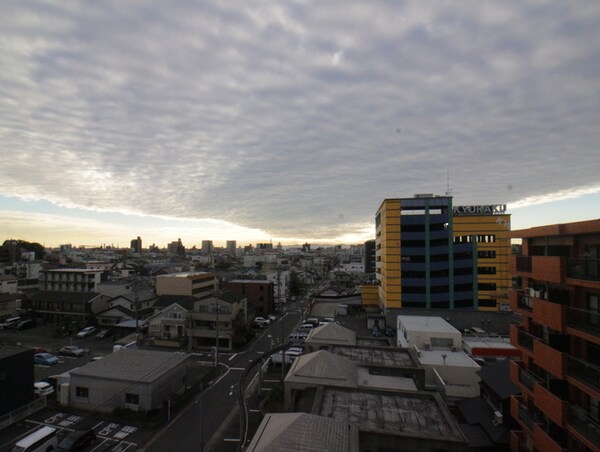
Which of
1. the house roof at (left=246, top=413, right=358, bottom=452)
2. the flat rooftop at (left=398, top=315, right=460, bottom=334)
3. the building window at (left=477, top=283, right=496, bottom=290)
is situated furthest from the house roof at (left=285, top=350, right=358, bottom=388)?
the building window at (left=477, top=283, right=496, bottom=290)

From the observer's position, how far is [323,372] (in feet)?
53.7

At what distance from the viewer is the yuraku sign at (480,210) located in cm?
4181

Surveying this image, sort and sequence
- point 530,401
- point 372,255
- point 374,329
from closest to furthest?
point 530,401 < point 374,329 < point 372,255

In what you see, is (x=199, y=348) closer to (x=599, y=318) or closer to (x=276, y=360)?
(x=276, y=360)

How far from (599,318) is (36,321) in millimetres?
49830

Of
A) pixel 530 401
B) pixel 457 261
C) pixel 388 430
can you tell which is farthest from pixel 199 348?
pixel 457 261

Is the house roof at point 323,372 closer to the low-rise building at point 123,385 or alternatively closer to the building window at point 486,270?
the low-rise building at point 123,385

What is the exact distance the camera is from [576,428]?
1022 cm

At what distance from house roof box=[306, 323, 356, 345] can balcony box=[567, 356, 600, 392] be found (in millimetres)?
15148

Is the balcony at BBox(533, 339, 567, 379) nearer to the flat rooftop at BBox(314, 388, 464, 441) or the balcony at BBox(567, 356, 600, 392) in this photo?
the balcony at BBox(567, 356, 600, 392)

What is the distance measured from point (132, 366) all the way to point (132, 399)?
2123 mm

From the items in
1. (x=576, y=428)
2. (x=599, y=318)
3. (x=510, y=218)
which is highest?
(x=510, y=218)

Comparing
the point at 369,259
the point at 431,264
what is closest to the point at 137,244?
the point at 369,259

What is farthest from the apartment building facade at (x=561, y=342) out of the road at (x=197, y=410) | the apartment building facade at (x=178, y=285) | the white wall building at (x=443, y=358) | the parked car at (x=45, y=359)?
the apartment building facade at (x=178, y=285)
